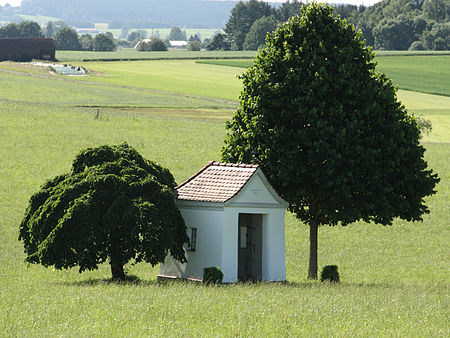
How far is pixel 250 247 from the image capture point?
32.4 metres

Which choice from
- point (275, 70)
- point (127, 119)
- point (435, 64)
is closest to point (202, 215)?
point (275, 70)

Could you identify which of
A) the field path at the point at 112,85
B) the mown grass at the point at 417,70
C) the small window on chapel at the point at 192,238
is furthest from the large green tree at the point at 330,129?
the mown grass at the point at 417,70

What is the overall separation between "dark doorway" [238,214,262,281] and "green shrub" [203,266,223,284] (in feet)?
10.1

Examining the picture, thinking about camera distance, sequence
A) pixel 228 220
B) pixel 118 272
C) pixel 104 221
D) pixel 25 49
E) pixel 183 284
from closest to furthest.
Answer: pixel 104 221
pixel 183 284
pixel 228 220
pixel 118 272
pixel 25 49

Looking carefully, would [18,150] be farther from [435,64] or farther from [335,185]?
[435,64]

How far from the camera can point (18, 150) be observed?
2427 inches

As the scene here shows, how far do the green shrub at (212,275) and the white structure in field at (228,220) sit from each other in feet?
1.68

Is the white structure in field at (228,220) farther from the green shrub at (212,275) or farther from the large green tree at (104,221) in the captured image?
the large green tree at (104,221)

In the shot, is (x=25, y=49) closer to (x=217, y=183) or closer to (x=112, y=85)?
(x=112, y=85)

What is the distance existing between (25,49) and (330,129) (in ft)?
468

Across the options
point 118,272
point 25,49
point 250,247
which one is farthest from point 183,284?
point 25,49

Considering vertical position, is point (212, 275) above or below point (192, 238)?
below

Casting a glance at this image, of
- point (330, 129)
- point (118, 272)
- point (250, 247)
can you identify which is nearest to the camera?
point (118, 272)

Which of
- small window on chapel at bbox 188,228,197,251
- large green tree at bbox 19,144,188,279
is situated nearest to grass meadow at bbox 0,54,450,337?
large green tree at bbox 19,144,188,279
